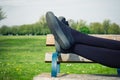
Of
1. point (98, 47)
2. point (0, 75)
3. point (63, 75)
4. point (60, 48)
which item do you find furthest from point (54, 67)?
point (0, 75)

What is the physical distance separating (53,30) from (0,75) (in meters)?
3.61

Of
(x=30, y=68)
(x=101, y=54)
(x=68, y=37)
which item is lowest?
(x=30, y=68)

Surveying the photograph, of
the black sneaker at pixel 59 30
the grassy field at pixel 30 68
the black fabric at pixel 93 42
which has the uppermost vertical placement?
the black sneaker at pixel 59 30

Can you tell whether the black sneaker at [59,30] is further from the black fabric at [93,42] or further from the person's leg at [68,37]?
the black fabric at [93,42]

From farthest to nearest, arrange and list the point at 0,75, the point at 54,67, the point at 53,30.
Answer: the point at 0,75 → the point at 54,67 → the point at 53,30

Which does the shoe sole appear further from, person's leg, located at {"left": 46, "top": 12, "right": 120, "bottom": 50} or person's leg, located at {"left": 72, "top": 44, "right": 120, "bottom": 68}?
person's leg, located at {"left": 72, "top": 44, "right": 120, "bottom": 68}

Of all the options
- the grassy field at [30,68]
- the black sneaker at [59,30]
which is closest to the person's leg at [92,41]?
the black sneaker at [59,30]

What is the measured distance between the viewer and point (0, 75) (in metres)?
5.73

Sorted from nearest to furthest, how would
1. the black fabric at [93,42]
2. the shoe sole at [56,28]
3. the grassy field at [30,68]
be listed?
1. the shoe sole at [56,28]
2. the black fabric at [93,42]
3. the grassy field at [30,68]

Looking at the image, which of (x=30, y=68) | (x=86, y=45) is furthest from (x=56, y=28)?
(x=30, y=68)

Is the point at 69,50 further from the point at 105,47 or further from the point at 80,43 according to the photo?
the point at 105,47

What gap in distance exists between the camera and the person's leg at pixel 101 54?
2350 mm

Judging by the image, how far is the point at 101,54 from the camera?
7.82ft

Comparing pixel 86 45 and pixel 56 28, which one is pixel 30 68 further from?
pixel 56 28
